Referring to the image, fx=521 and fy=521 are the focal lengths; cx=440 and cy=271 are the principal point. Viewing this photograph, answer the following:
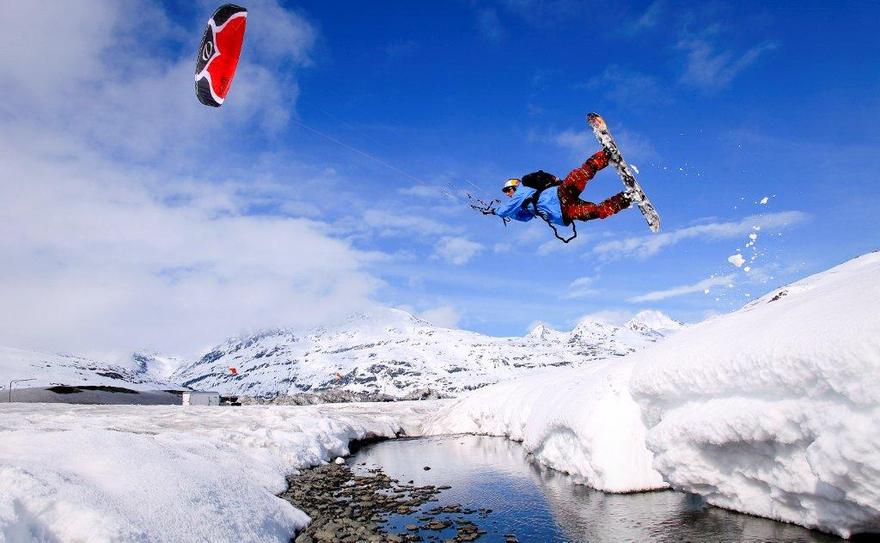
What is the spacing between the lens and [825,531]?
10.5 m

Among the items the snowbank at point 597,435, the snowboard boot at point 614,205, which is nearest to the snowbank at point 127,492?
the snowbank at point 597,435

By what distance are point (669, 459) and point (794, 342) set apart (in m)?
4.98

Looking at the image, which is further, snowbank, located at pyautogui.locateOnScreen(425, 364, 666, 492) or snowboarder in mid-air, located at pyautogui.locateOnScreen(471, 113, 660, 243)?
snowbank, located at pyautogui.locateOnScreen(425, 364, 666, 492)

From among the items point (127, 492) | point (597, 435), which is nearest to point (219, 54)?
point (127, 492)

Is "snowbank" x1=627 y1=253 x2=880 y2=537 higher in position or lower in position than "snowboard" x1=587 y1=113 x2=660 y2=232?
lower

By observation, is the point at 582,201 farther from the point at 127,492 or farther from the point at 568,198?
the point at 127,492

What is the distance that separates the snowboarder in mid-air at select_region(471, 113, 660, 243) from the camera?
48.0 feet

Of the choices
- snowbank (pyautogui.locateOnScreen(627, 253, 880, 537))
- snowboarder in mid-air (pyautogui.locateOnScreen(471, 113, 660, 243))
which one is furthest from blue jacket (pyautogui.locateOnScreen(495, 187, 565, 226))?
snowbank (pyautogui.locateOnScreen(627, 253, 880, 537))

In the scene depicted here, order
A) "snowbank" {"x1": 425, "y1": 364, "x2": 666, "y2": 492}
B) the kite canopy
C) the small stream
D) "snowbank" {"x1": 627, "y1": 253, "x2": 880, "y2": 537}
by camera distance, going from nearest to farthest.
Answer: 1. "snowbank" {"x1": 627, "y1": 253, "x2": 880, "y2": 537}
2. the small stream
3. "snowbank" {"x1": 425, "y1": 364, "x2": 666, "y2": 492}
4. the kite canopy

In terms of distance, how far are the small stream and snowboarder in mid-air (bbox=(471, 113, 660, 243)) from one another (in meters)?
7.37

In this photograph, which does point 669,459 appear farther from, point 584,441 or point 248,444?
point 248,444

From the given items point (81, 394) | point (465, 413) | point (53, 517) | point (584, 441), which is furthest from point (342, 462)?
point (81, 394)

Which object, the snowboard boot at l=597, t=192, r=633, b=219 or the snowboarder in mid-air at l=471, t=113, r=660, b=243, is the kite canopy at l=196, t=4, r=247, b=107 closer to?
the snowboarder in mid-air at l=471, t=113, r=660, b=243

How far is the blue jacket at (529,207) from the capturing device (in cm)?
1468
